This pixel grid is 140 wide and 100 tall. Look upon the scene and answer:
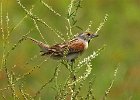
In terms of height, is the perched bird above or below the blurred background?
below

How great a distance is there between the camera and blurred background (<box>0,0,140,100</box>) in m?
11.2

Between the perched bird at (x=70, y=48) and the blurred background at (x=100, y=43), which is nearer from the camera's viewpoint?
the perched bird at (x=70, y=48)

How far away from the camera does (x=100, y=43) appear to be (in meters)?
12.7

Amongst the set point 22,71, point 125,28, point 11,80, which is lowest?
point 11,80

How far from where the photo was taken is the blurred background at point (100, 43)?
11172 millimetres

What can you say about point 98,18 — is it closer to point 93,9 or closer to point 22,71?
point 93,9

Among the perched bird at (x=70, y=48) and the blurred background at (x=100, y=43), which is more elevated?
the blurred background at (x=100, y=43)

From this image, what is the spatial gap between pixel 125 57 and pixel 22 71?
235 centimetres

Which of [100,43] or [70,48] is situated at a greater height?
[100,43]

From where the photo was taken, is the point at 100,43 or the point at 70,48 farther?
the point at 100,43

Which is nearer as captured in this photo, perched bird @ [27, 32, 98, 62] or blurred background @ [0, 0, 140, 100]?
perched bird @ [27, 32, 98, 62]

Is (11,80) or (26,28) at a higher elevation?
(26,28)

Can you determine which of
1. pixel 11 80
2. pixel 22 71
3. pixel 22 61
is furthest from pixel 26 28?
pixel 11 80

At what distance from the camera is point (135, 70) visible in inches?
460
